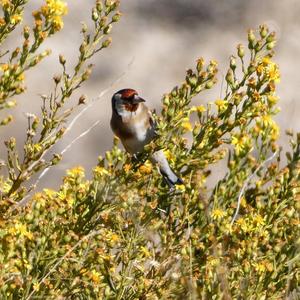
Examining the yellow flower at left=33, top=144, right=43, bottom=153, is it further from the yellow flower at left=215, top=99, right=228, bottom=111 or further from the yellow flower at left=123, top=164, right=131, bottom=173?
the yellow flower at left=215, top=99, right=228, bottom=111

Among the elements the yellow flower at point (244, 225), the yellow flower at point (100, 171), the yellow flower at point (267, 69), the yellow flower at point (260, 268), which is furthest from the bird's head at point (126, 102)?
the yellow flower at point (260, 268)

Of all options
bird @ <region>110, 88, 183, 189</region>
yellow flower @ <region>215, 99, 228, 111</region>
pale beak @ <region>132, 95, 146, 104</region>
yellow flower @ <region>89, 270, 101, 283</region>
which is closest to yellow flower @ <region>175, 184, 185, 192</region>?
bird @ <region>110, 88, 183, 189</region>

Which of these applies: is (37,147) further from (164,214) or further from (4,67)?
(164,214)

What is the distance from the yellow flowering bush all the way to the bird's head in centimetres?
106

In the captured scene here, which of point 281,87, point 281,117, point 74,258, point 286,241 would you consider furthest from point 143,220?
point 281,87

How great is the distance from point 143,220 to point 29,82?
10393mm

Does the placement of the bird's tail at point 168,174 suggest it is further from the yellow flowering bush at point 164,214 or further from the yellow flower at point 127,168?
the yellow flower at point 127,168

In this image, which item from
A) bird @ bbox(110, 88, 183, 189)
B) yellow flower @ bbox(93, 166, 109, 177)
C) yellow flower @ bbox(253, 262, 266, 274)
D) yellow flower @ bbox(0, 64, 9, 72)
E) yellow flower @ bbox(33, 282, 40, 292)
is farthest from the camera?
bird @ bbox(110, 88, 183, 189)

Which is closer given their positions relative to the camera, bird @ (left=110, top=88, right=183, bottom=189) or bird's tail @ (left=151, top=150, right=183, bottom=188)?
bird's tail @ (left=151, top=150, right=183, bottom=188)

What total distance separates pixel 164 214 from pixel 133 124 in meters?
1.03

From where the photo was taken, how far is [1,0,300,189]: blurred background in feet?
46.7

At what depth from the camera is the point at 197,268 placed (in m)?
4.78

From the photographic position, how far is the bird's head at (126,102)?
20.6ft

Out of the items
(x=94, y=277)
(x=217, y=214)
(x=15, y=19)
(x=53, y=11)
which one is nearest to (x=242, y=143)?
(x=217, y=214)
